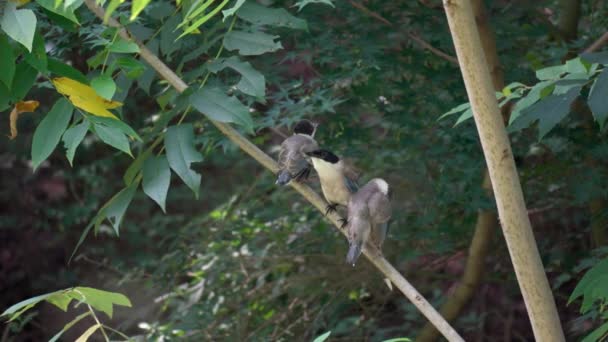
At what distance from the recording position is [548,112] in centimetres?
205

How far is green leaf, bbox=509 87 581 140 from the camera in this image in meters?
2.02

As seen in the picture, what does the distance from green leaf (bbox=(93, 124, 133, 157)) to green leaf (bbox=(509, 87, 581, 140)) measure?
3.03 ft

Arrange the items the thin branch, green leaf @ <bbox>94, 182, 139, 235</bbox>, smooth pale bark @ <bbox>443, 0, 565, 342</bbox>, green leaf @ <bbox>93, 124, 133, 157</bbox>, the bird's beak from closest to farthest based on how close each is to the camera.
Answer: smooth pale bark @ <bbox>443, 0, 565, 342</bbox> < green leaf @ <bbox>93, 124, 133, 157</bbox> < green leaf @ <bbox>94, 182, 139, 235</bbox> < the bird's beak < the thin branch

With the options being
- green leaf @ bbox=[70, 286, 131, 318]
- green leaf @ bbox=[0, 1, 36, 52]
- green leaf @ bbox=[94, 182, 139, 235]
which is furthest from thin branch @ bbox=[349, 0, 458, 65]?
green leaf @ bbox=[70, 286, 131, 318]

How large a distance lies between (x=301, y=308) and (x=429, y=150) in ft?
3.81

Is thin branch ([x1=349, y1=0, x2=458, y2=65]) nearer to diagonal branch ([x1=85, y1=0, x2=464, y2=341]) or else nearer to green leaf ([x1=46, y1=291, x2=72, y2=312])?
diagonal branch ([x1=85, y1=0, x2=464, y2=341])

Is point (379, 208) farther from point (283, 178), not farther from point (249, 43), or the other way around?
point (249, 43)

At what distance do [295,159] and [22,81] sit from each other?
84cm

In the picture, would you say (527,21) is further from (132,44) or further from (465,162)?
(132,44)

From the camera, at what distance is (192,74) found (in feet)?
7.79

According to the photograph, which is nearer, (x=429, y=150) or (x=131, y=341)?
(x=131, y=341)

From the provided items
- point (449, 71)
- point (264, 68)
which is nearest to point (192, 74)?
point (264, 68)

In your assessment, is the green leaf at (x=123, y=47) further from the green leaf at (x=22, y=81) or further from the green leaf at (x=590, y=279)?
the green leaf at (x=590, y=279)

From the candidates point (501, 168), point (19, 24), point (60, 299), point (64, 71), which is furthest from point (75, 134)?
point (501, 168)
